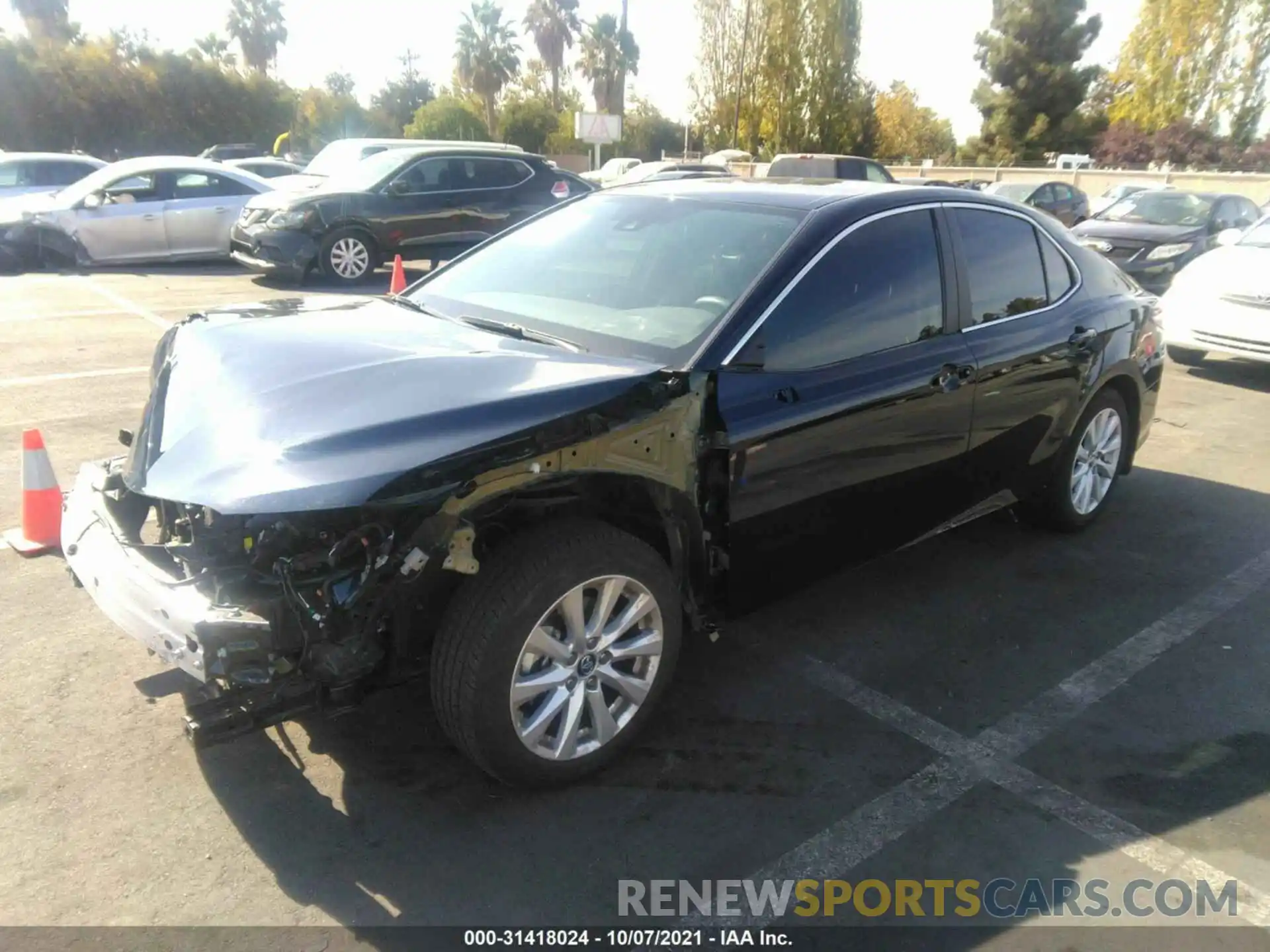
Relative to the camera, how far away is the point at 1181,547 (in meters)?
5.10

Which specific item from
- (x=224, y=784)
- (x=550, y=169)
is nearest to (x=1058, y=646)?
(x=224, y=784)

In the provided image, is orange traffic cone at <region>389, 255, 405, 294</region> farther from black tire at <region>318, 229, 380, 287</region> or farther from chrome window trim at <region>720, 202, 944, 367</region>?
chrome window trim at <region>720, 202, 944, 367</region>

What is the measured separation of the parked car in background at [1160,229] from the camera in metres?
13.4

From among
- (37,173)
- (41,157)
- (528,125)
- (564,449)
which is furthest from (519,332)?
(528,125)

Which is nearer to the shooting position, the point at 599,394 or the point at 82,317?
the point at 599,394

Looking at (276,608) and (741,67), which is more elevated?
(741,67)

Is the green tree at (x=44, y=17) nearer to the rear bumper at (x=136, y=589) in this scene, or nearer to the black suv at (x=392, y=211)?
the black suv at (x=392, y=211)

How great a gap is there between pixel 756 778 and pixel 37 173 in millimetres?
15880

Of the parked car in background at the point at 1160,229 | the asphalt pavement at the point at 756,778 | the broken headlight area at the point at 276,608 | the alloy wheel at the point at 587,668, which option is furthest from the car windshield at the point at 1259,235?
the broken headlight area at the point at 276,608

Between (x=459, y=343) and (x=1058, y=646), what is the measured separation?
267 cm

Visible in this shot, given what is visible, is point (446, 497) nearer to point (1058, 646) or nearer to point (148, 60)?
point (1058, 646)

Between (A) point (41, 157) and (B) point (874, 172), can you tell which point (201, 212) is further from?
(B) point (874, 172)

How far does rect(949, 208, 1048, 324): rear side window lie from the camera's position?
4.16 m

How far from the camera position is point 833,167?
677 inches
